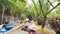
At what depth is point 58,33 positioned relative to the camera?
4469mm

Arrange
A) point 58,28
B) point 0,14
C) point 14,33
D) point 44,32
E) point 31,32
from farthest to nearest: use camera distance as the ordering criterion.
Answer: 1. point 0,14
2. point 44,32
3. point 58,28
4. point 14,33
5. point 31,32

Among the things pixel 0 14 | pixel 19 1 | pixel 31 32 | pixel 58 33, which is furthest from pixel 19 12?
pixel 31 32

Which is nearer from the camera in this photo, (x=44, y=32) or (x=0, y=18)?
(x=44, y=32)

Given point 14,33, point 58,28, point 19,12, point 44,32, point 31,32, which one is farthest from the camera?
point 19,12

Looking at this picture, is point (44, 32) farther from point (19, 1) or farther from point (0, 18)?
point (19, 1)

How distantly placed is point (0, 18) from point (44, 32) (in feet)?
7.47

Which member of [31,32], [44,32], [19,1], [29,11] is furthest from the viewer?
[29,11]

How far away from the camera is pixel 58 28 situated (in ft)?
14.5

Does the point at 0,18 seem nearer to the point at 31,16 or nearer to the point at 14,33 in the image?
the point at 14,33

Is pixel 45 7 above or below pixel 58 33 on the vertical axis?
above

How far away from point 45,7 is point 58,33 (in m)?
1.96

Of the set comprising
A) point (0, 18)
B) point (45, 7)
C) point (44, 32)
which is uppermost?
point (45, 7)

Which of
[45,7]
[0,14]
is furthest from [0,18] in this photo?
[45,7]

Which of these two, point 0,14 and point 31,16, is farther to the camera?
point 31,16
